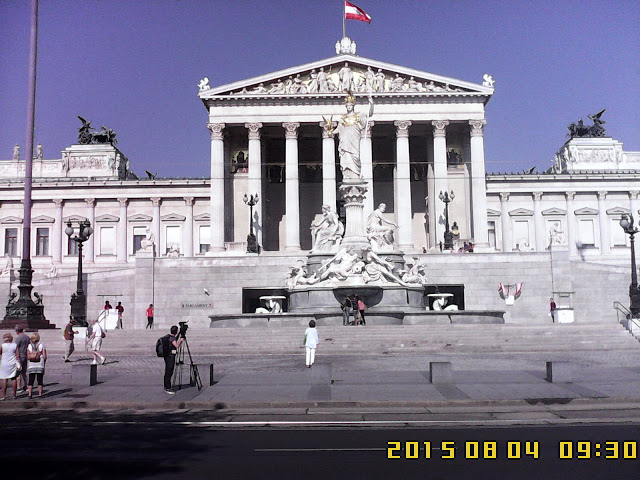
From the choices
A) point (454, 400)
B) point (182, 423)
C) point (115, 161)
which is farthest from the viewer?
point (115, 161)

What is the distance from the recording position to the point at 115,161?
8938cm

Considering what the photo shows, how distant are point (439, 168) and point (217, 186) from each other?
20577 mm

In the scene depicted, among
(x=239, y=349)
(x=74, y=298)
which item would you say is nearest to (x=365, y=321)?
(x=239, y=349)

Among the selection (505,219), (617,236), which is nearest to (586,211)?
(617,236)

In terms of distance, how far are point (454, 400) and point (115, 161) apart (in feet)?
262

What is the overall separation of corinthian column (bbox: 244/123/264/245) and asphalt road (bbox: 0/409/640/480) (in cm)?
5312

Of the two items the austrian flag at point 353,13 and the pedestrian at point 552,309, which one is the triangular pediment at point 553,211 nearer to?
the pedestrian at point 552,309

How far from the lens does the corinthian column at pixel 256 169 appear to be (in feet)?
219

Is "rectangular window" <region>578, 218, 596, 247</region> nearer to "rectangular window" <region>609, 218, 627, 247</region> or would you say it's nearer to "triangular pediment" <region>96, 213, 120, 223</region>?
"rectangular window" <region>609, 218, 627, 247</region>

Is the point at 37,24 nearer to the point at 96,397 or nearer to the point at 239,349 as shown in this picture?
the point at 239,349

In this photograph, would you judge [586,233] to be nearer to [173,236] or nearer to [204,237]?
[204,237]

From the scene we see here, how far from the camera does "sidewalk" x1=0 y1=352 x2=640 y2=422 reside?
15242 millimetres

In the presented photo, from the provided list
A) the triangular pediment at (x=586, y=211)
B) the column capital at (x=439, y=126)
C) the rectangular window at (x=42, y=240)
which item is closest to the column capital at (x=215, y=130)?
the column capital at (x=439, y=126)

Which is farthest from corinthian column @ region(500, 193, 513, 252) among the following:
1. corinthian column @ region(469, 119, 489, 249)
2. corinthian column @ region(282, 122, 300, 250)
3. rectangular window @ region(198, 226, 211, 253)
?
rectangular window @ region(198, 226, 211, 253)
